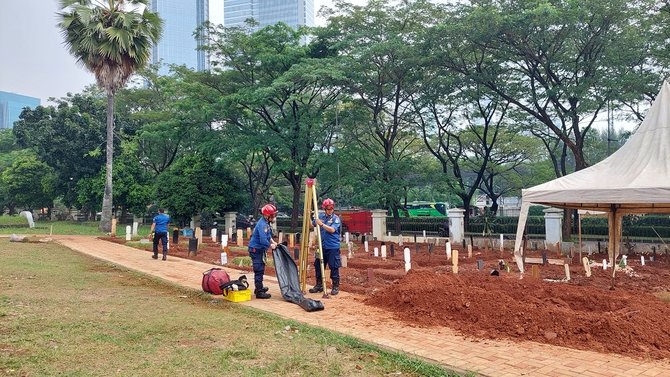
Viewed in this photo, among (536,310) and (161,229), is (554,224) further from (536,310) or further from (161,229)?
(161,229)

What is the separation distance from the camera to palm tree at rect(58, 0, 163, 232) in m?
24.8

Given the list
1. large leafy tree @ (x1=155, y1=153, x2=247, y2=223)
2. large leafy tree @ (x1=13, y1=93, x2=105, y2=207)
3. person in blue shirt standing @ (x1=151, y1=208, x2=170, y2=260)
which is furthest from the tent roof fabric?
large leafy tree @ (x1=13, y1=93, x2=105, y2=207)

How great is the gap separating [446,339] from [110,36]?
2377 centimetres

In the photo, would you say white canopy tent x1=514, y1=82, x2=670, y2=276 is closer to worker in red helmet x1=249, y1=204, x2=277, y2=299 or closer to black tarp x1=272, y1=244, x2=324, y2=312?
black tarp x1=272, y1=244, x2=324, y2=312

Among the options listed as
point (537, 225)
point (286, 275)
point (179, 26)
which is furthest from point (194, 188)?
point (179, 26)

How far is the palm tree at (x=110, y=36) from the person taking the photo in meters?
24.8

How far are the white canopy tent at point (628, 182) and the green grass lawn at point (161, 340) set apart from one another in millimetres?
5455

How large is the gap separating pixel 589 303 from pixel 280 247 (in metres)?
4.85

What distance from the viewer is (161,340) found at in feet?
19.6

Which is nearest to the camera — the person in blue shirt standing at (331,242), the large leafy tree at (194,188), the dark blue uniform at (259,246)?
the dark blue uniform at (259,246)

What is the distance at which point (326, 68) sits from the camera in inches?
892

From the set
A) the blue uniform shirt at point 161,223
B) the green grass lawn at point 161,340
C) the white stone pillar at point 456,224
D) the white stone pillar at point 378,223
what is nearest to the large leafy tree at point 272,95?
the white stone pillar at point 378,223

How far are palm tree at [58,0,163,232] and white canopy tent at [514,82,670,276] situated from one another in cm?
2179

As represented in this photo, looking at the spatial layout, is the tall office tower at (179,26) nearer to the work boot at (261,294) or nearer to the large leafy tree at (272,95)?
the large leafy tree at (272,95)
